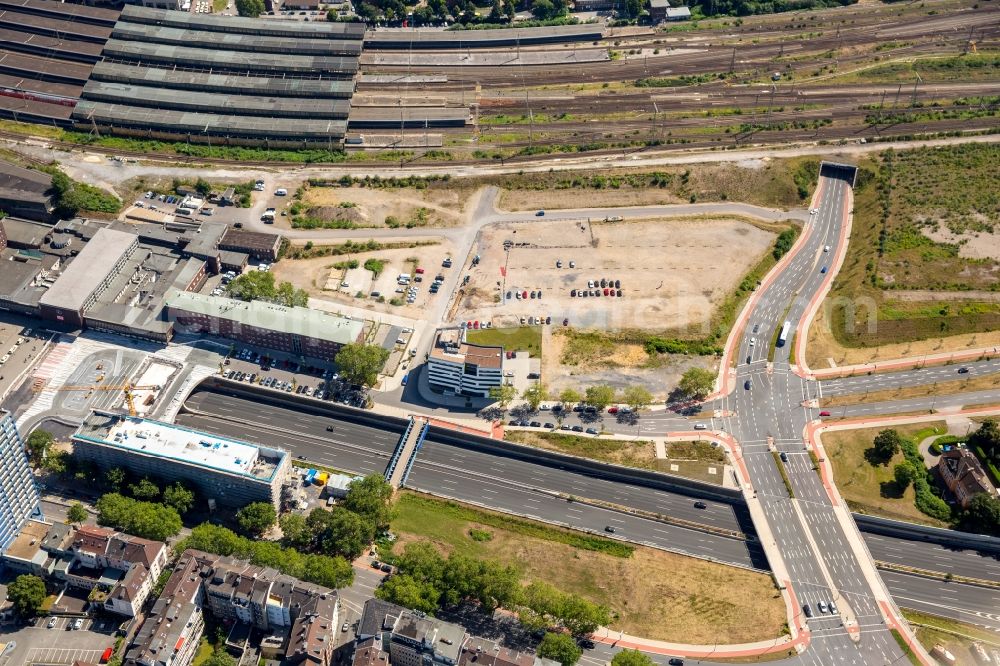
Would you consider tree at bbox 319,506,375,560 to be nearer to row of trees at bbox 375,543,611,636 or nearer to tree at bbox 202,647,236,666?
row of trees at bbox 375,543,611,636

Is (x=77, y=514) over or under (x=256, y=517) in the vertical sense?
under

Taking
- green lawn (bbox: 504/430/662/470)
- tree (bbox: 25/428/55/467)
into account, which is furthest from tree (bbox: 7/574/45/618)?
green lawn (bbox: 504/430/662/470)

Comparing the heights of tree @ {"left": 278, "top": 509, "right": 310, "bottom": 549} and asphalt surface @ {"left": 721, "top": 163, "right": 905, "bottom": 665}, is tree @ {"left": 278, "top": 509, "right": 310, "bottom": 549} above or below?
below

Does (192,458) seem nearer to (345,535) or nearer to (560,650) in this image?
(345,535)

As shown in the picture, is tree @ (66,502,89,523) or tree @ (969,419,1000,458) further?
tree @ (969,419,1000,458)

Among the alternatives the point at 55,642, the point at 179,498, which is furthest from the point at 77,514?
the point at 55,642

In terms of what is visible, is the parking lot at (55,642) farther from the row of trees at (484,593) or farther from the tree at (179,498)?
the row of trees at (484,593)
